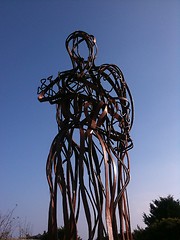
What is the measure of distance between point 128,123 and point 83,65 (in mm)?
614

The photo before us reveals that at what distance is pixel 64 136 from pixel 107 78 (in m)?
0.69

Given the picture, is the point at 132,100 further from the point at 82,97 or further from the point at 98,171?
the point at 98,171

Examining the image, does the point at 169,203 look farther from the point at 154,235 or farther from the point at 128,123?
the point at 128,123

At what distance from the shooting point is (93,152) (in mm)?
2182

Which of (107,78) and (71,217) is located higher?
(107,78)

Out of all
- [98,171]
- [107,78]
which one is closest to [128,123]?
[107,78]

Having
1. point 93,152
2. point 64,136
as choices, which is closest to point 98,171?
point 93,152

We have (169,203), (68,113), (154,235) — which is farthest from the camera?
(169,203)

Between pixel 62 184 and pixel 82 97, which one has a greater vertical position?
pixel 82 97

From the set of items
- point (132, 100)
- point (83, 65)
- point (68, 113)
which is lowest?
point (68, 113)

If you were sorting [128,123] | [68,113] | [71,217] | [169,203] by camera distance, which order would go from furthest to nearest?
[169,203] < [128,123] < [68,113] < [71,217]

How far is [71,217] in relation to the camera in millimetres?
1904

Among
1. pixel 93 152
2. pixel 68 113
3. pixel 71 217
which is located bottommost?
pixel 71 217

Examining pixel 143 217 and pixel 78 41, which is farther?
pixel 143 217
